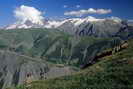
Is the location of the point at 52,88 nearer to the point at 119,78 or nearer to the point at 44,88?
the point at 44,88

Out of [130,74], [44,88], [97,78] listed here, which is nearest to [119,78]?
[130,74]

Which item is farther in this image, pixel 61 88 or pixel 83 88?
pixel 61 88

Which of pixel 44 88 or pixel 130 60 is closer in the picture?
pixel 44 88

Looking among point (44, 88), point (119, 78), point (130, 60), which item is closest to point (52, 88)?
point (44, 88)

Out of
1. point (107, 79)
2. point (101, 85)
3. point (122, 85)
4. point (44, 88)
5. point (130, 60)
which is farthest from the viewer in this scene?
point (130, 60)

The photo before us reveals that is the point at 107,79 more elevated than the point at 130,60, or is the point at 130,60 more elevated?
the point at 130,60

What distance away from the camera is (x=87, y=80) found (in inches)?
1527

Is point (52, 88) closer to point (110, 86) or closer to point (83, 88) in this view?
point (83, 88)

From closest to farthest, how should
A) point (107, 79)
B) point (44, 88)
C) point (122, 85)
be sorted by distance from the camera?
point (122, 85) → point (107, 79) → point (44, 88)

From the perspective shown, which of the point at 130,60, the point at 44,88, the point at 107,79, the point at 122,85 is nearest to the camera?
the point at 122,85

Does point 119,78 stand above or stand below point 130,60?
below

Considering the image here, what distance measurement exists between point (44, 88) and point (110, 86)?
1283 cm

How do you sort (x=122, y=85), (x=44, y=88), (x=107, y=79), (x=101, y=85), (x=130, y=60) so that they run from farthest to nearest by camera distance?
1. (x=130, y=60)
2. (x=44, y=88)
3. (x=107, y=79)
4. (x=101, y=85)
5. (x=122, y=85)

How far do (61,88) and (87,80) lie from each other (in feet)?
16.2
